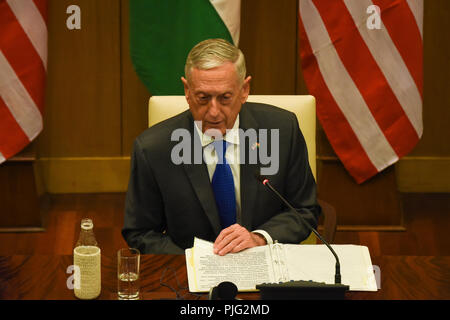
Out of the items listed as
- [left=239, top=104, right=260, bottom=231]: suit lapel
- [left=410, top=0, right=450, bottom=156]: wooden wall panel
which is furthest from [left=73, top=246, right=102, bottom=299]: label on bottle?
[left=410, top=0, right=450, bottom=156]: wooden wall panel

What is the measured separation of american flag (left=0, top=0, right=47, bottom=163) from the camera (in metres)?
3.78

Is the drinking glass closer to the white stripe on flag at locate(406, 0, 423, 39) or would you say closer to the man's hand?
the man's hand

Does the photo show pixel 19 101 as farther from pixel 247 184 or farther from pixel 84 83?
pixel 247 184

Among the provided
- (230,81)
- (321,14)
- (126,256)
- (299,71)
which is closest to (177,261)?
(126,256)

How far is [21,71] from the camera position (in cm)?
385

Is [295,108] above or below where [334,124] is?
above

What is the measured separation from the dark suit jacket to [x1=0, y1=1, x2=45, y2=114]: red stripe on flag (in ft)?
5.32

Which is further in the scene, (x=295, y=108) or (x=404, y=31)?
(x=404, y=31)

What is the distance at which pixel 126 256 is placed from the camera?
1888 millimetres

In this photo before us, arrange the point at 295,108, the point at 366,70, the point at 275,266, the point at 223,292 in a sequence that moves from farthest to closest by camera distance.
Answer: the point at 366,70, the point at 295,108, the point at 275,266, the point at 223,292

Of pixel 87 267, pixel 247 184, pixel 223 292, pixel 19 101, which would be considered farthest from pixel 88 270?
pixel 19 101

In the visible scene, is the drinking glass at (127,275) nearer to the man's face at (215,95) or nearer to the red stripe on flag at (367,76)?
the man's face at (215,95)

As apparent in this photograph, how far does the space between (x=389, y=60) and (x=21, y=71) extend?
1895 millimetres
